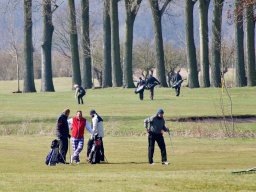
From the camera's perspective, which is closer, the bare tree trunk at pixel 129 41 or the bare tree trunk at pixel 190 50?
the bare tree trunk at pixel 190 50

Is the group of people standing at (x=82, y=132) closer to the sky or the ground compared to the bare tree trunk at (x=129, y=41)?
closer to the ground

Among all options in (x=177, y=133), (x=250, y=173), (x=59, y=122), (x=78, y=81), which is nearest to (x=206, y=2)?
(x=78, y=81)

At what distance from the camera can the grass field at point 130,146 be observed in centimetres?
2805

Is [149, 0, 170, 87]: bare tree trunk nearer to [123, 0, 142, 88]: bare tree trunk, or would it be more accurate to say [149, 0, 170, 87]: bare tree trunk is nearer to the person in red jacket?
[123, 0, 142, 88]: bare tree trunk

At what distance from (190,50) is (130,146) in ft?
124

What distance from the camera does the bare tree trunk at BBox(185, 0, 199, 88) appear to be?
273ft

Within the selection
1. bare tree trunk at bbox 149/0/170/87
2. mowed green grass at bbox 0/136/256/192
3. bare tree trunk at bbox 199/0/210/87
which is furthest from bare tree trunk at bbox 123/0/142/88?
mowed green grass at bbox 0/136/256/192

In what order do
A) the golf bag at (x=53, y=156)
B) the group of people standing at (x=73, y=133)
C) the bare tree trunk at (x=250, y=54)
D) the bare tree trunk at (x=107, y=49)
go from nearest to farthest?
the golf bag at (x=53, y=156) < the group of people standing at (x=73, y=133) < the bare tree trunk at (x=250, y=54) < the bare tree trunk at (x=107, y=49)

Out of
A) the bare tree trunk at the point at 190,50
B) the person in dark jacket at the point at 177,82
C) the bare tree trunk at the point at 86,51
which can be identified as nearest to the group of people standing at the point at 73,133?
the person in dark jacket at the point at 177,82

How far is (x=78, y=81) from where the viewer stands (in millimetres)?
90875

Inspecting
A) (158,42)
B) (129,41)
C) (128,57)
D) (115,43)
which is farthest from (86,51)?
(158,42)

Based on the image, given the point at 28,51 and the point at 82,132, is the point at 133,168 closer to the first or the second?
the point at 82,132

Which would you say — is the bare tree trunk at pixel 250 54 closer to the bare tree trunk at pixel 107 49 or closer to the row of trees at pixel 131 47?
the row of trees at pixel 131 47

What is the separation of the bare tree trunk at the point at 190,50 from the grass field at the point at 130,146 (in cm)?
289
